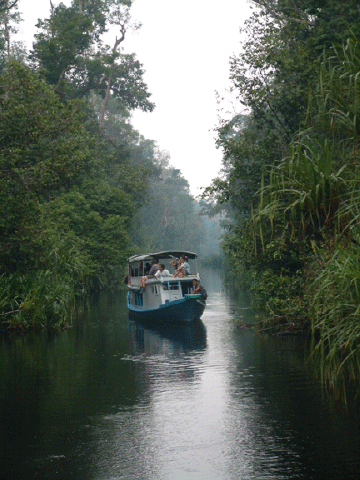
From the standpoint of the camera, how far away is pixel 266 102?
74.8ft

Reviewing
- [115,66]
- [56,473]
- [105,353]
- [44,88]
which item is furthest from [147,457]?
[115,66]

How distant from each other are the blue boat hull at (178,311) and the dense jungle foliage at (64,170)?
320cm

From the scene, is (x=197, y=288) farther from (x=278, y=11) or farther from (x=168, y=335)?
(x=278, y=11)

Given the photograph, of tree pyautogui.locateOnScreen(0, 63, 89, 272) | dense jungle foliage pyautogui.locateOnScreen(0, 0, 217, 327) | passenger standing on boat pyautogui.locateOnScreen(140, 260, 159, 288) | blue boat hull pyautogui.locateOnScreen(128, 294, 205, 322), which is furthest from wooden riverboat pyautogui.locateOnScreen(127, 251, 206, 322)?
tree pyautogui.locateOnScreen(0, 63, 89, 272)

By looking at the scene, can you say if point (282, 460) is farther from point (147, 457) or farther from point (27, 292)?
point (27, 292)

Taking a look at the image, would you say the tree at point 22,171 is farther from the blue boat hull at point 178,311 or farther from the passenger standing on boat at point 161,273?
the blue boat hull at point 178,311

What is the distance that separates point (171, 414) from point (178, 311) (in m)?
13.4

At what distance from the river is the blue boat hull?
14.3ft

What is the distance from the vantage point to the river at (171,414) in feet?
25.5

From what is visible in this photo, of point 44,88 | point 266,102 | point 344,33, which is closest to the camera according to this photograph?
point 344,33

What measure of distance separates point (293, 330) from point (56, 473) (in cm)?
1193

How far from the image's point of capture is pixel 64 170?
902 inches

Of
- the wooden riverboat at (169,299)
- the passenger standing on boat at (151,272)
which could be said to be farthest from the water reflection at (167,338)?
the passenger standing on boat at (151,272)

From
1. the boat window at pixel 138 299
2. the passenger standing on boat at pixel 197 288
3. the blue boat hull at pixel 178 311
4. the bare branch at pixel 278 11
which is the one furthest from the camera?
the boat window at pixel 138 299
